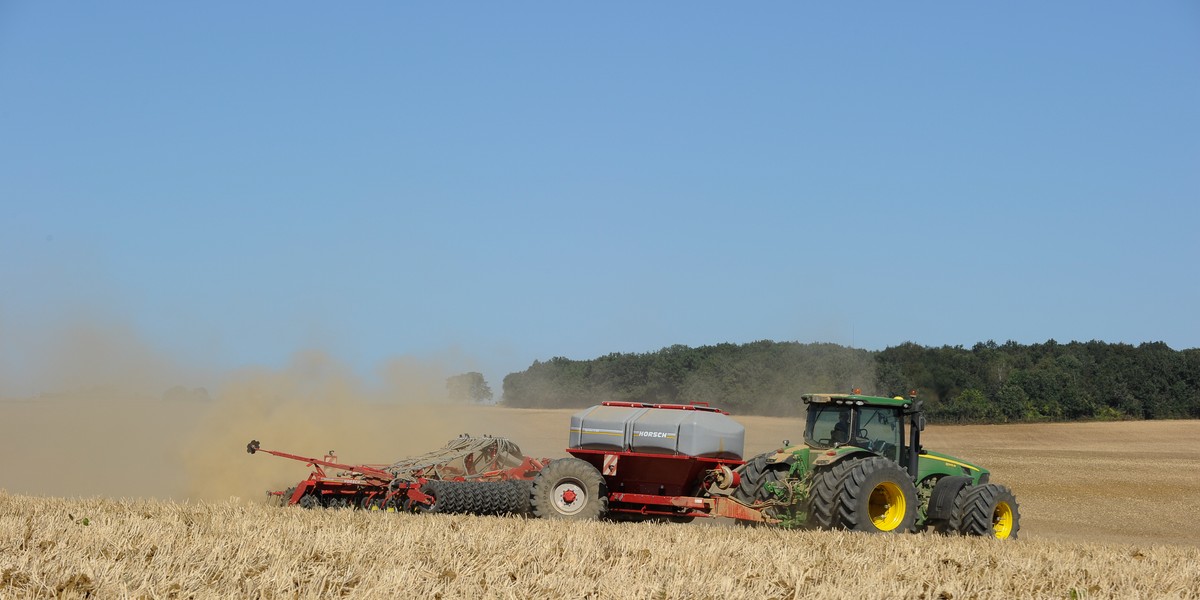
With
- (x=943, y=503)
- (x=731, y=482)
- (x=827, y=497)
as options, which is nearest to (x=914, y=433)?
(x=943, y=503)

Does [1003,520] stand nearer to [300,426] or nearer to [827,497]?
[827,497]

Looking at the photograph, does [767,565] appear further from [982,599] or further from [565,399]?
[565,399]

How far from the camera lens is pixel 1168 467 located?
3219 centimetres

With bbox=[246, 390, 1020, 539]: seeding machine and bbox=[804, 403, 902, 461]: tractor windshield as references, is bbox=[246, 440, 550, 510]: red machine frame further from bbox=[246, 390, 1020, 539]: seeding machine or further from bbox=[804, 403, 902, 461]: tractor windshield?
bbox=[804, 403, 902, 461]: tractor windshield

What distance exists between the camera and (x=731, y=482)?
591 inches

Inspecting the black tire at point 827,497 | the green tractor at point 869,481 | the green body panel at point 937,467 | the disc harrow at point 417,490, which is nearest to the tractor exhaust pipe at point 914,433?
the green tractor at point 869,481

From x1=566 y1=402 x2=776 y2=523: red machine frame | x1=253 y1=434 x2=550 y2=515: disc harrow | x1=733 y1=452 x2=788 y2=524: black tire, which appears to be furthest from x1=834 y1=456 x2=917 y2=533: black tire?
x1=253 y1=434 x2=550 y2=515: disc harrow

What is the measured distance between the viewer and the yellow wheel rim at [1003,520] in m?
14.7

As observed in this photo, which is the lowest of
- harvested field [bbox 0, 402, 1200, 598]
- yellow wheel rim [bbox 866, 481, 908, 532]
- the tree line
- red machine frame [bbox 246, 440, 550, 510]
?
red machine frame [bbox 246, 440, 550, 510]

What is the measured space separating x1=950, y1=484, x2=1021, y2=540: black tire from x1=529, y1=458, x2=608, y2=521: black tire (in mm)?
4649

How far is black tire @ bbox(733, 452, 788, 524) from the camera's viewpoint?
14406 millimetres

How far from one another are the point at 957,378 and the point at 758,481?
32981mm

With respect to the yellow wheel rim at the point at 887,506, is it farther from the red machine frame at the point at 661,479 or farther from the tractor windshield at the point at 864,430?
the red machine frame at the point at 661,479

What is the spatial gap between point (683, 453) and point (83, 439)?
2629 centimetres
